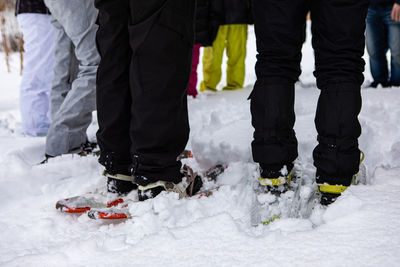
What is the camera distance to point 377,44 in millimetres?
3490

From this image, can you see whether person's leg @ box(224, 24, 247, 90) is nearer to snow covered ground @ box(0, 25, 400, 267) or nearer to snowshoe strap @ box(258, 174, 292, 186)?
snow covered ground @ box(0, 25, 400, 267)

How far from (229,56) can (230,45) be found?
12 cm

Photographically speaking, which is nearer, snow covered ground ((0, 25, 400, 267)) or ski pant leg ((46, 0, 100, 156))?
snow covered ground ((0, 25, 400, 267))

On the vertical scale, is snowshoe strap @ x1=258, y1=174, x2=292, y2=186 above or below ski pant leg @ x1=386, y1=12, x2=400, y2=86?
below

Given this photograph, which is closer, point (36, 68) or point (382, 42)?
point (36, 68)

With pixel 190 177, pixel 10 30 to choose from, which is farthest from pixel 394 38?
pixel 10 30

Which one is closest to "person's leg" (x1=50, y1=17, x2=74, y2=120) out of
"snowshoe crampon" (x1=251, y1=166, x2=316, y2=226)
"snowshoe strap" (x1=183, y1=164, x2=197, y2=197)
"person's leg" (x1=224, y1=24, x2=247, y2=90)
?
"snowshoe strap" (x1=183, y1=164, x2=197, y2=197)

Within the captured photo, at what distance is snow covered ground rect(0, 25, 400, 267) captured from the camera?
82 centimetres

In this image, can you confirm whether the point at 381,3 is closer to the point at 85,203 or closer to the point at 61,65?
the point at 61,65

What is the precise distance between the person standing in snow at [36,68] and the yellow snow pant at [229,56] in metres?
1.69

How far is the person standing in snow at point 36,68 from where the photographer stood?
8.10 ft

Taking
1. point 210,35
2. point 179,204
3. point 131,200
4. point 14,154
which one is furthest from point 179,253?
point 210,35

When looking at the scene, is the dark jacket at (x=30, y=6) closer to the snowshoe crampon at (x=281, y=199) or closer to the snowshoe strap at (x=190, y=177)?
the snowshoe strap at (x=190, y=177)

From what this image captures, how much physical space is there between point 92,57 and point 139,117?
0.79 metres
